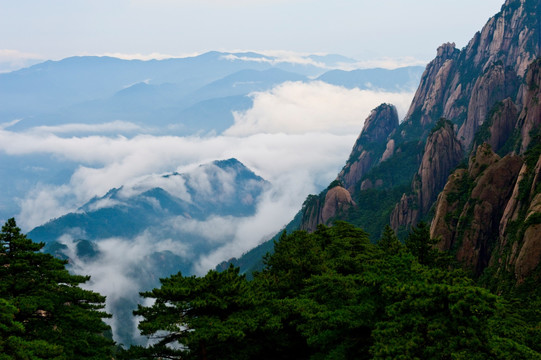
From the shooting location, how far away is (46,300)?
27.5 metres

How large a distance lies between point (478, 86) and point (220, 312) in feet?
473

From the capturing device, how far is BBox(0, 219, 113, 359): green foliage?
27.1m

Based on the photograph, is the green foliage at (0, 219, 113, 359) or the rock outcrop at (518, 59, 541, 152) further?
the rock outcrop at (518, 59, 541, 152)

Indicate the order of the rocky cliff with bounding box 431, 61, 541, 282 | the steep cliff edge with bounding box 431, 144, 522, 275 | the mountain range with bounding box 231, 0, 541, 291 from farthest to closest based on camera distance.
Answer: the steep cliff edge with bounding box 431, 144, 522, 275 → the mountain range with bounding box 231, 0, 541, 291 → the rocky cliff with bounding box 431, 61, 541, 282

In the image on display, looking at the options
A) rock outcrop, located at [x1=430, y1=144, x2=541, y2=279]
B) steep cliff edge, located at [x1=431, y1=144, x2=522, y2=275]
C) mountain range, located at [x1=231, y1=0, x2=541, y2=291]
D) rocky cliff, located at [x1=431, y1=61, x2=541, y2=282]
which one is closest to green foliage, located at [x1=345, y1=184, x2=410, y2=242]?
mountain range, located at [x1=231, y1=0, x2=541, y2=291]

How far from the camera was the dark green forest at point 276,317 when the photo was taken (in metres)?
20.0

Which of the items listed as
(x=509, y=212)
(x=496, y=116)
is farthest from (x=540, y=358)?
(x=496, y=116)

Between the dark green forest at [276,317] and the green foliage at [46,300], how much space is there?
0.06 m

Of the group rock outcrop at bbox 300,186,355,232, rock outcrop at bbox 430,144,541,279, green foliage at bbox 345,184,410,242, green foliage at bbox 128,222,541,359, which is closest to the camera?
green foliage at bbox 128,222,541,359

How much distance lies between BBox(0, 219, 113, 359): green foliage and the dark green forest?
2.4 inches

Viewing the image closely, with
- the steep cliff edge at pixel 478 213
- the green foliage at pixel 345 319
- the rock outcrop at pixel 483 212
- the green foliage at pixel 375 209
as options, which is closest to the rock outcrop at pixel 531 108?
the rock outcrop at pixel 483 212

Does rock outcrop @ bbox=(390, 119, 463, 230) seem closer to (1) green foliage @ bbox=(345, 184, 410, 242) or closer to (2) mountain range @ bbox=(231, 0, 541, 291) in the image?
(2) mountain range @ bbox=(231, 0, 541, 291)

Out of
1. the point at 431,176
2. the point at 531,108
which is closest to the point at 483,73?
the point at 431,176

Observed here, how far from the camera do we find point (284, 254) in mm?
46375
